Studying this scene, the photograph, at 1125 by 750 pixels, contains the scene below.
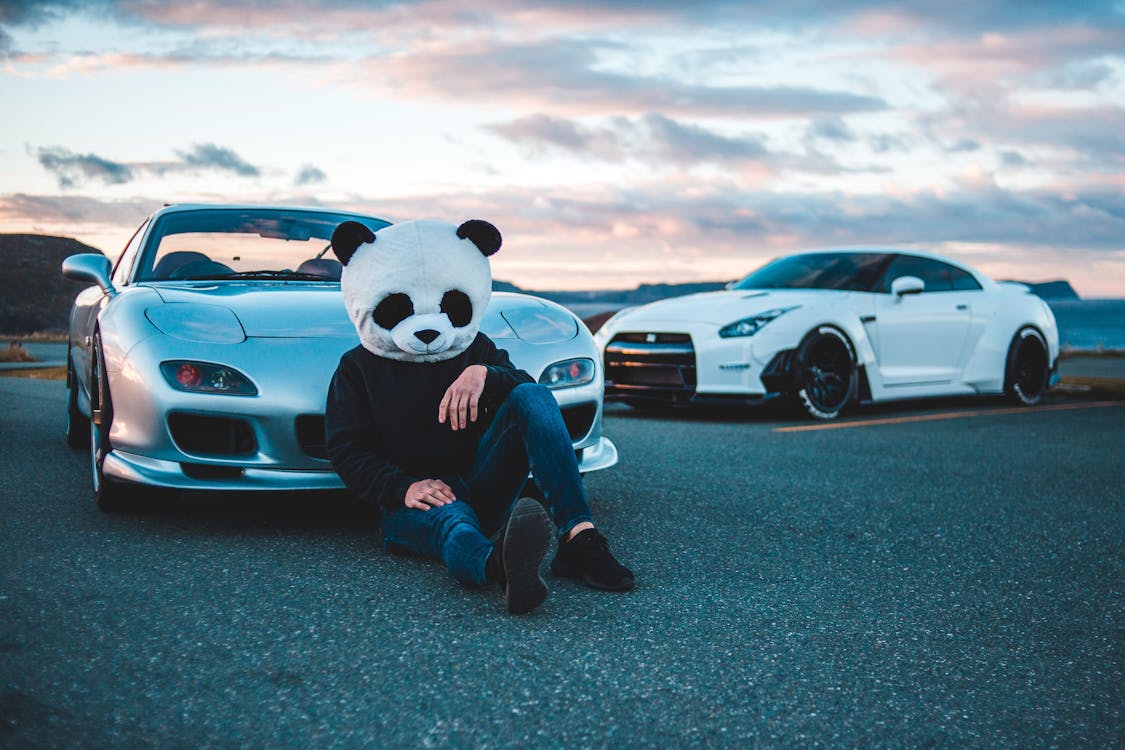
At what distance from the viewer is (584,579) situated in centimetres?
345

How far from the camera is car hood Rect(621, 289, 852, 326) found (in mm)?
8773

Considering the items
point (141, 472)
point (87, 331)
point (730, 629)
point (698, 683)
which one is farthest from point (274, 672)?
point (87, 331)

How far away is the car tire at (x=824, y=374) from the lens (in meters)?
8.63

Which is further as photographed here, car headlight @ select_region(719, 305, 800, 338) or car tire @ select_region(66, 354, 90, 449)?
car headlight @ select_region(719, 305, 800, 338)

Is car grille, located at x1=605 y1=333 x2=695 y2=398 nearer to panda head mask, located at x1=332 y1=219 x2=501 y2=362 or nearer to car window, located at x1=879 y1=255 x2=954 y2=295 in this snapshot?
car window, located at x1=879 y1=255 x2=954 y2=295

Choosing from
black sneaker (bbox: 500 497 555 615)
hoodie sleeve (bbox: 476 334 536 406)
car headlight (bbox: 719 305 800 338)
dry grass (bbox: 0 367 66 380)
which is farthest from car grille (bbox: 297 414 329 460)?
dry grass (bbox: 0 367 66 380)

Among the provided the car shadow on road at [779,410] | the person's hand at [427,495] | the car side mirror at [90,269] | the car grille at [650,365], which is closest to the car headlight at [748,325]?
the car grille at [650,365]

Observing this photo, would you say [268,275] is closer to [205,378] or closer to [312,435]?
[205,378]

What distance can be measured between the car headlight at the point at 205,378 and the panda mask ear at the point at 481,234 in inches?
36.8

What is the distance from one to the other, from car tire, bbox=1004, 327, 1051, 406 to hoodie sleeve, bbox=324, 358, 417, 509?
824 cm

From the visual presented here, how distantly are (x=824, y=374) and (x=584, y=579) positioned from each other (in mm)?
5808

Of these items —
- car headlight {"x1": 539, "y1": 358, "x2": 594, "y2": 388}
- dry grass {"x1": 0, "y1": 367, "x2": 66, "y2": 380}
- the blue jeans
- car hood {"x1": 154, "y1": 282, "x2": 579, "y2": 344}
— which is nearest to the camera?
the blue jeans

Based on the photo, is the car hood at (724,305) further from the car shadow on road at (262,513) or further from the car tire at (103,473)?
the car tire at (103,473)

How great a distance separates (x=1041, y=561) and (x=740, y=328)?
4.66 metres
